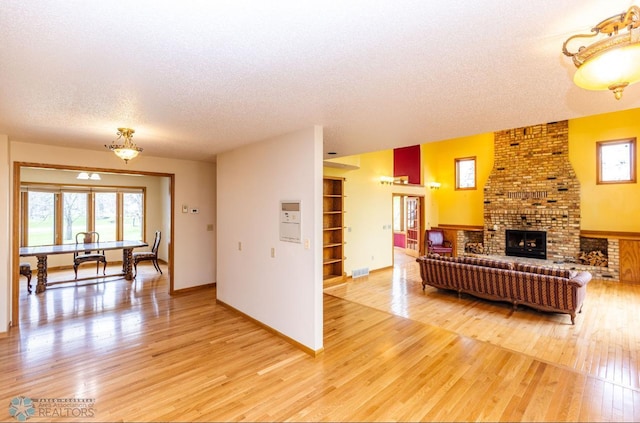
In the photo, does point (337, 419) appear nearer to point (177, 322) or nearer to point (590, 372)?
point (590, 372)

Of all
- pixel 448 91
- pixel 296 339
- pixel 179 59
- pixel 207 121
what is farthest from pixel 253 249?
pixel 448 91

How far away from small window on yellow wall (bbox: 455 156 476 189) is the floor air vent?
15.2 ft

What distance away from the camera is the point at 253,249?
4152mm

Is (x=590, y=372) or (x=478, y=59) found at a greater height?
(x=478, y=59)

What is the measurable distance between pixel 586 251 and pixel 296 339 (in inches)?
297

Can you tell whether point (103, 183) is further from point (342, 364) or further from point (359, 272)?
point (342, 364)

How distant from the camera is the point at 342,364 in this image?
2.99m

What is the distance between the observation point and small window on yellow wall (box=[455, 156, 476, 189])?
9148 millimetres

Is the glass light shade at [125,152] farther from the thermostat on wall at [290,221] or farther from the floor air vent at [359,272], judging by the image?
the floor air vent at [359,272]

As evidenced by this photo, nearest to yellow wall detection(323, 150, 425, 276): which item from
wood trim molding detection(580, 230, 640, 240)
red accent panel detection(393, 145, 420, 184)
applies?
red accent panel detection(393, 145, 420, 184)

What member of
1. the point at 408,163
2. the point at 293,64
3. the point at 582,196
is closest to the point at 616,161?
the point at 582,196

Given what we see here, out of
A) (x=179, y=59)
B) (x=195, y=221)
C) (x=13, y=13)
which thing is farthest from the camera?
(x=195, y=221)

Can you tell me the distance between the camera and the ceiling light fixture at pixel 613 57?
121cm

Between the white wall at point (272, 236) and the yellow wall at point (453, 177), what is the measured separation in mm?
6656
